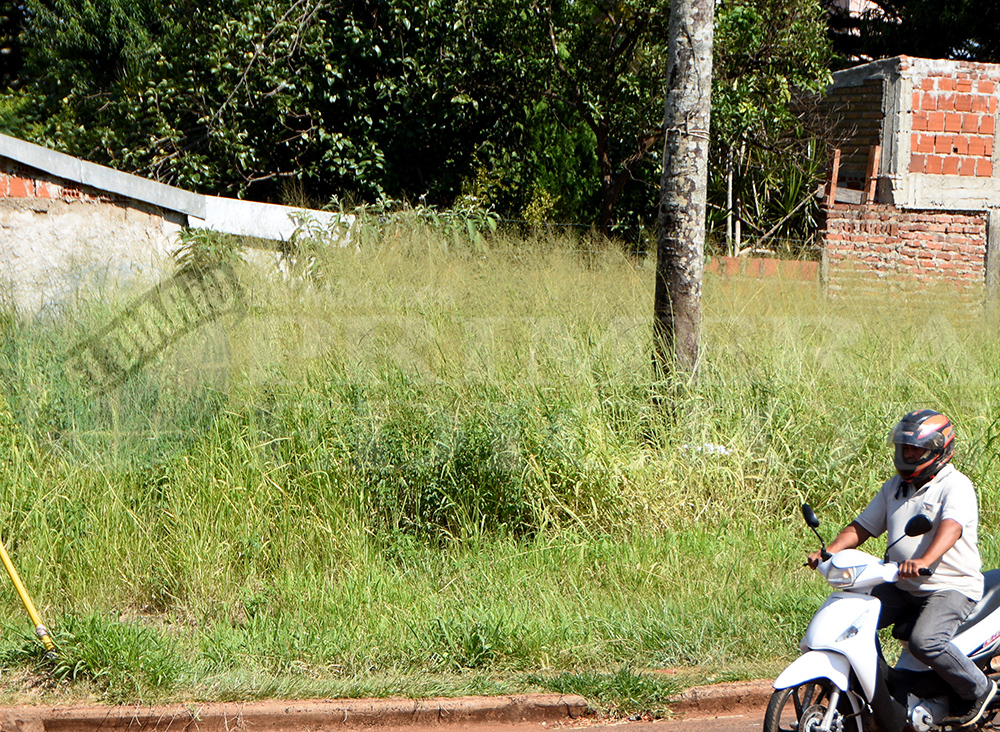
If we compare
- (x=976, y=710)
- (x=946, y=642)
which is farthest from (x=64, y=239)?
(x=976, y=710)

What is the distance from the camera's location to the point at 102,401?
20.4 ft

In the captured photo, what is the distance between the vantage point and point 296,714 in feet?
13.0

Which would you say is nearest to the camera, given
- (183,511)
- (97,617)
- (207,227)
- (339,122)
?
(97,617)

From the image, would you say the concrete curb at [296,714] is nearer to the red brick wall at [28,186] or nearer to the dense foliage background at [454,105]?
the red brick wall at [28,186]

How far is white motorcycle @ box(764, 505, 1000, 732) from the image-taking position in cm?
331

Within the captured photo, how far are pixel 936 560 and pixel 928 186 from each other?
10.2 m

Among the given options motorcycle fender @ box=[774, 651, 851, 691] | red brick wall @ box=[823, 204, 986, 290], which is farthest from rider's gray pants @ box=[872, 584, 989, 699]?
red brick wall @ box=[823, 204, 986, 290]

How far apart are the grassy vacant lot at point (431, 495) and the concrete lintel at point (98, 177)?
1573mm

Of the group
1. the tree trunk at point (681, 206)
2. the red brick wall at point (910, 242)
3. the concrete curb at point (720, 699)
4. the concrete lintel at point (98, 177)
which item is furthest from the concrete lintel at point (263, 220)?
the concrete curb at point (720, 699)

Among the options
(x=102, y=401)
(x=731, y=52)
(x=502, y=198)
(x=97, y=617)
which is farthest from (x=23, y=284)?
(x=731, y=52)

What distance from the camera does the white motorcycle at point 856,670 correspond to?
10.9 ft

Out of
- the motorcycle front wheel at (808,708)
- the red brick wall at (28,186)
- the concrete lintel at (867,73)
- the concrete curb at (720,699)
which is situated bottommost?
the concrete curb at (720,699)

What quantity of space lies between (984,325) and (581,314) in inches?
181

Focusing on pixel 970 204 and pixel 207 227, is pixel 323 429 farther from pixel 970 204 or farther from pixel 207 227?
pixel 970 204
